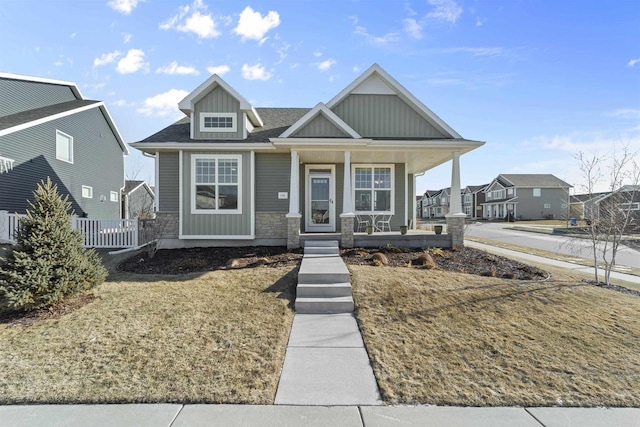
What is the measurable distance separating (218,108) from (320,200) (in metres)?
4.80

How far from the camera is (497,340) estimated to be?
4266 mm

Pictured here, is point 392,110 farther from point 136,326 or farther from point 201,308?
point 136,326

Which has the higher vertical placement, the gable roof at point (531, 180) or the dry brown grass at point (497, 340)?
the gable roof at point (531, 180)

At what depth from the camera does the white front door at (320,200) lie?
37.9ft

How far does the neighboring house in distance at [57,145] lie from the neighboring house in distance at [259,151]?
24.3 feet

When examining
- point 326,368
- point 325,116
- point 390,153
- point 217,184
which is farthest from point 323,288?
point 390,153

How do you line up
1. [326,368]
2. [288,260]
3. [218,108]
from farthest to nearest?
[218,108] → [288,260] → [326,368]

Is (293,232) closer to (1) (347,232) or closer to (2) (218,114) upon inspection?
(1) (347,232)

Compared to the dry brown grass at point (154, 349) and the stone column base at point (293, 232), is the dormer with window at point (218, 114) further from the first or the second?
the dry brown grass at point (154, 349)

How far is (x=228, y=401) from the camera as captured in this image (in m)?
3.04

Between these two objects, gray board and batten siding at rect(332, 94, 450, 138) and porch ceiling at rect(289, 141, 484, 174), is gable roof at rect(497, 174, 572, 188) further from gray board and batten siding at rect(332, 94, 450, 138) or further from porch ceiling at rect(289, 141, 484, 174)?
gray board and batten siding at rect(332, 94, 450, 138)

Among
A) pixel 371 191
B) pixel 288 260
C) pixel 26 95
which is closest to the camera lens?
pixel 288 260

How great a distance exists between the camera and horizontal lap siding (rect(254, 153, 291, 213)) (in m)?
10.4

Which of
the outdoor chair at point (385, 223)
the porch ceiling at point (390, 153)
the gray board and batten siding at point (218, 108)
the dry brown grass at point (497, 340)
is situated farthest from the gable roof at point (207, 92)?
the dry brown grass at point (497, 340)
